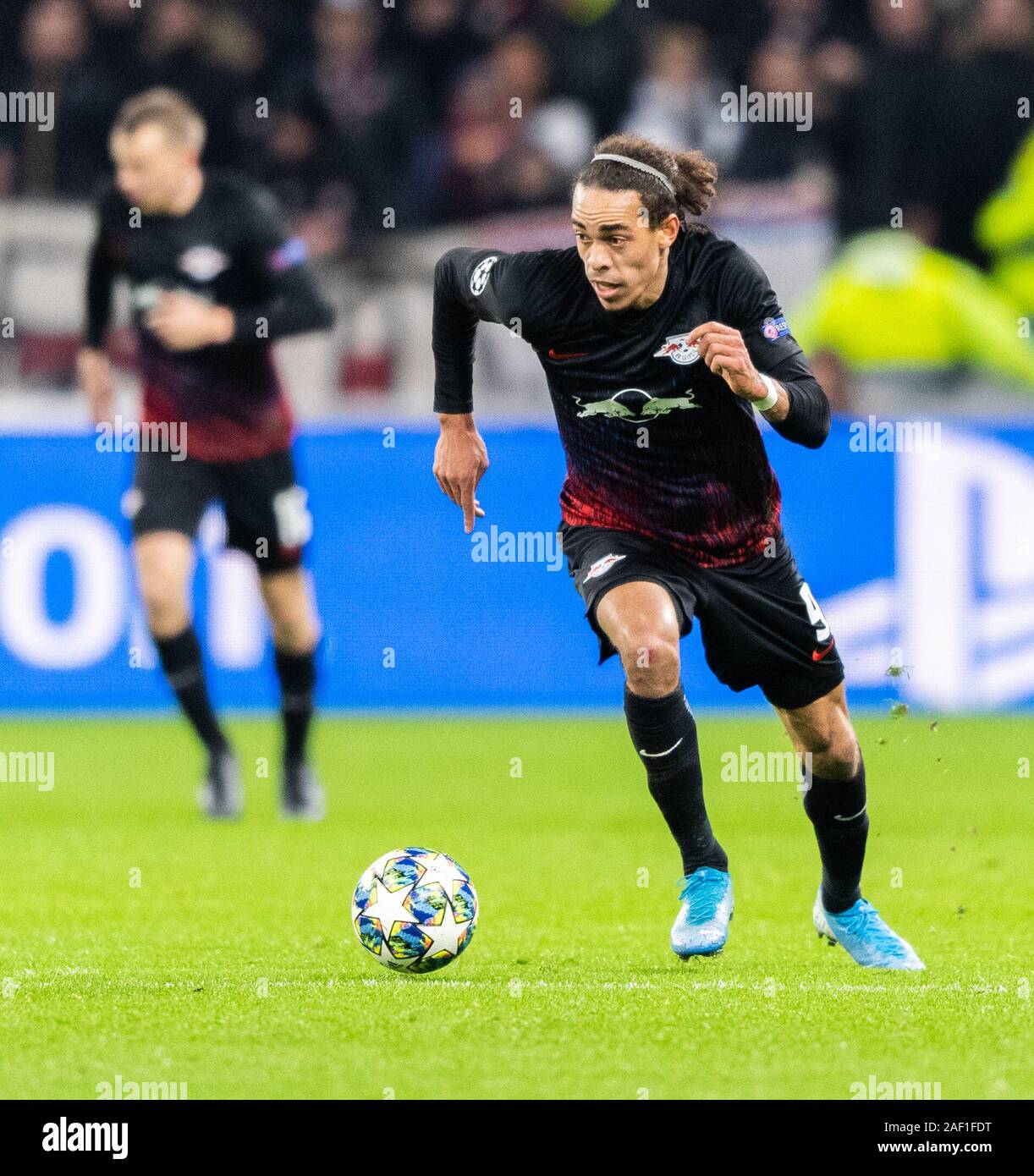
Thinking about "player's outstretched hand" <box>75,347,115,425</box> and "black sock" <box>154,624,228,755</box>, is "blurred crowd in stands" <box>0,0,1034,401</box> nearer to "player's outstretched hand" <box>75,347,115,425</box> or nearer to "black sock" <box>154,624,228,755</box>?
"player's outstretched hand" <box>75,347,115,425</box>

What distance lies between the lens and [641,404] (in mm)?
5512

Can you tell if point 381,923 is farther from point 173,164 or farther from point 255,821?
point 173,164

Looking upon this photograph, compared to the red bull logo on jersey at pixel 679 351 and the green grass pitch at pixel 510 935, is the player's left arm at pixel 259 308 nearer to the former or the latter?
the green grass pitch at pixel 510 935

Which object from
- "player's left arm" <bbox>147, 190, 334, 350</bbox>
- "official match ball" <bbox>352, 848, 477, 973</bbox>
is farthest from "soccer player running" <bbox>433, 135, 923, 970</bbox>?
"player's left arm" <bbox>147, 190, 334, 350</bbox>

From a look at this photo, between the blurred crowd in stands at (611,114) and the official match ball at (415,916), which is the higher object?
the blurred crowd in stands at (611,114)

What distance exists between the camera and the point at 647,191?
531 centimetres

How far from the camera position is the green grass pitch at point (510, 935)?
429 centimetres

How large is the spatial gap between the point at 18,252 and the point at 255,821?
20.5ft

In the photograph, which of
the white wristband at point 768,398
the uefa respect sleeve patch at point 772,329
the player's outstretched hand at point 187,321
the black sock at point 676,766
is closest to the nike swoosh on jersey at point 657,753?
the black sock at point 676,766

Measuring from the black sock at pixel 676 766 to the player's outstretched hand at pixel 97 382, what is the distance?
455 centimetres

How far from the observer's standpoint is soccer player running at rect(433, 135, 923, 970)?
210 inches
